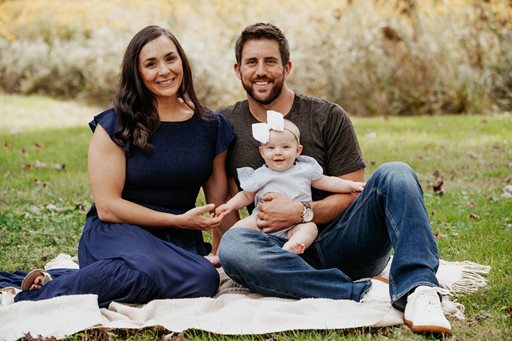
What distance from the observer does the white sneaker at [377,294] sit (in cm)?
381

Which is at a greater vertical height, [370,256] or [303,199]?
[303,199]

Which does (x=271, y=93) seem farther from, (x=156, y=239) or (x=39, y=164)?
(x=39, y=164)

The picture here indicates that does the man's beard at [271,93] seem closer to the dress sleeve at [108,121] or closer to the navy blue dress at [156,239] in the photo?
the navy blue dress at [156,239]

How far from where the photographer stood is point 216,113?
4.46m

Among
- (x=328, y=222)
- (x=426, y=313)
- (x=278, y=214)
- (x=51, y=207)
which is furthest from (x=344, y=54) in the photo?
(x=426, y=313)

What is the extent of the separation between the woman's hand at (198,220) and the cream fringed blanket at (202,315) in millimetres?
→ 422

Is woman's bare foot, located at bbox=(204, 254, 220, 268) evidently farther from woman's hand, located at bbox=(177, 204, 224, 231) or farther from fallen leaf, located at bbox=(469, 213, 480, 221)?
fallen leaf, located at bbox=(469, 213, 480, 221)

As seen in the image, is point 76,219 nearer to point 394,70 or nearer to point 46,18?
point 394,70

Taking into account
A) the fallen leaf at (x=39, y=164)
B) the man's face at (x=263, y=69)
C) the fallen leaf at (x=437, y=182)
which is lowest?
the fallen leaf at (x=437, y=182)

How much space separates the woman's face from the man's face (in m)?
0.39

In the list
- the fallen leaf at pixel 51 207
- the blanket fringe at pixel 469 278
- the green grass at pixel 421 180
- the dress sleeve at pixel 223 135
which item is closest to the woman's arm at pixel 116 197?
the dress sleeve at pixel 223 135

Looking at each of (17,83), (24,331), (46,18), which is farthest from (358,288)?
(46,18)

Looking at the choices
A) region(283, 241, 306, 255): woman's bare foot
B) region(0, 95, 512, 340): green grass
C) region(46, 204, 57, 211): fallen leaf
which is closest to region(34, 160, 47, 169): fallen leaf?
region(0, 95, 512, 340): green grass

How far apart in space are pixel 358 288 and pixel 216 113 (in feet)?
4.36
